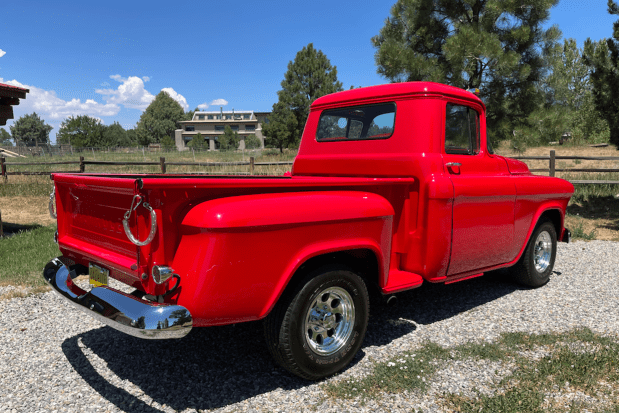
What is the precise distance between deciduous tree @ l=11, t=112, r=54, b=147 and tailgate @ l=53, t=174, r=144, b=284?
83.2 metres

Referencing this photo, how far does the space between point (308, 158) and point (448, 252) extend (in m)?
1.73

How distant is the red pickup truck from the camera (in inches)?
89.1

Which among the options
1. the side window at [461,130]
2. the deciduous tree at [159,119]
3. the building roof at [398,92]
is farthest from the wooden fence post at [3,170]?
the deciduous tree at [159,119]

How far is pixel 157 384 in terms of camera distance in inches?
114

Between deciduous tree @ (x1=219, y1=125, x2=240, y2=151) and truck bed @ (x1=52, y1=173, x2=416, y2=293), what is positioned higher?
deciduous tree @ (x1=219, y1=125, x2=240, y2=151)

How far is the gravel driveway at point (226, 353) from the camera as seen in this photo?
270cm

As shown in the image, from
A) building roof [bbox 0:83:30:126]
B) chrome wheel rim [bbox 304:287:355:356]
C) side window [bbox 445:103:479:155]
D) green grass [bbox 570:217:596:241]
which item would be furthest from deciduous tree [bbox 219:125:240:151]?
chrome wheel rim [bbox 304:287:355:356]

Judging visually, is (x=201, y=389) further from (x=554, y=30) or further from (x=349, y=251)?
(x=554, y=30)

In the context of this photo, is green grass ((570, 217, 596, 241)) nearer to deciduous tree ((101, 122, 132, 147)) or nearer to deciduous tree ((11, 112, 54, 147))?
deciduous tree ((101, 122, 132, 147))

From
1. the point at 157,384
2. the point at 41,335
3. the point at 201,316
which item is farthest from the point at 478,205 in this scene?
the point at 41,335

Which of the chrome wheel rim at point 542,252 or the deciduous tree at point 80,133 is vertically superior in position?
the deciduous tree at point 80,133

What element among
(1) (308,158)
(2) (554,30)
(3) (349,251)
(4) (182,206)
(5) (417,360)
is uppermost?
(2) (554,30)

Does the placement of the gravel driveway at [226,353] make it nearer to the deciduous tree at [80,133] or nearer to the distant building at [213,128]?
the deciduous tree at [80,133]

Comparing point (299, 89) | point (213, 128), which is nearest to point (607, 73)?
point (299, 89)
